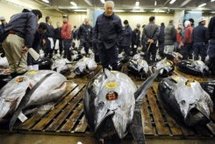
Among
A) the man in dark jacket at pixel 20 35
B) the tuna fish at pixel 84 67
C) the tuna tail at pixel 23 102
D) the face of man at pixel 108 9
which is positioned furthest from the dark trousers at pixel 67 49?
the tuna tail at pixel 23 102

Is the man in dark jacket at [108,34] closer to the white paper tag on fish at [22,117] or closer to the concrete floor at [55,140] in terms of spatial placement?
the white paper tag on fish at [22,117]

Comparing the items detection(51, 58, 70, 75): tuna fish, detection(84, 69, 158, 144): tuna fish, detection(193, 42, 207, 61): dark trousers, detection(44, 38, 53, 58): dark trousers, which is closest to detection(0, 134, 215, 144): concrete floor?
detection(84, 69, 158, 144): tuna fish

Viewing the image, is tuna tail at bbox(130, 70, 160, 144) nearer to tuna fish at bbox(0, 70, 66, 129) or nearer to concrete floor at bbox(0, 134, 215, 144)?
concrete floor at bbox(0, 134, 215, 144)

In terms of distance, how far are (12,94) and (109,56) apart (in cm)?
289

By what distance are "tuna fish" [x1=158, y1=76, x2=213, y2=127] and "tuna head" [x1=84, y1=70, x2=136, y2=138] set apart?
716mm

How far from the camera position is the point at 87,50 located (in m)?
11.9

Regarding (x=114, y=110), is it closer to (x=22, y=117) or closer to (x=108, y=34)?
(x=22, y=117)

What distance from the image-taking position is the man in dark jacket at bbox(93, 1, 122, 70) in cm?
582

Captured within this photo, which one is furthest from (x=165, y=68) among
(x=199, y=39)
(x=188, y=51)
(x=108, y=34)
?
(x=188, y=51)

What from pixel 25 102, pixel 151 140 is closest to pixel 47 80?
pixel 25 102

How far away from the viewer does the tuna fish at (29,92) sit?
342 centimetres

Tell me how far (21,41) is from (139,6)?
64.0ft

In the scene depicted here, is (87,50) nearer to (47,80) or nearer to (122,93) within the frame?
(47,80)

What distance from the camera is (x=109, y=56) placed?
605 centimetres
